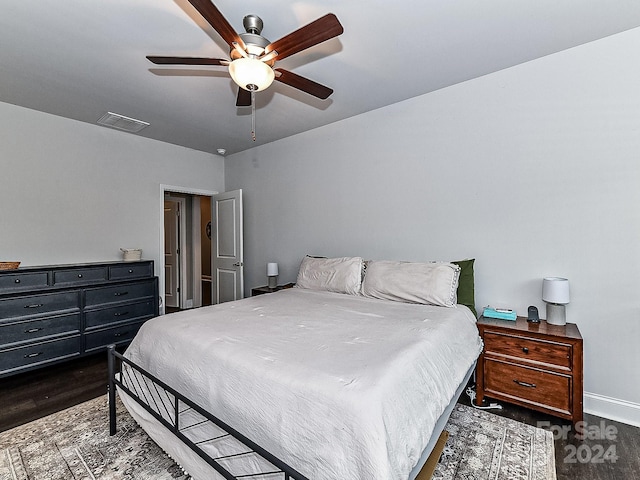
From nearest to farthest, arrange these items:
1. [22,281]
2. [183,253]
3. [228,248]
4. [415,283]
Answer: [415,283] < [22,281] < [228,248] < [183,253]

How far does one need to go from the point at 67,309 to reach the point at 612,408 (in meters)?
4.90

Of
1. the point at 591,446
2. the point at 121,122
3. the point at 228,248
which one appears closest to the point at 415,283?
the point at 591,446

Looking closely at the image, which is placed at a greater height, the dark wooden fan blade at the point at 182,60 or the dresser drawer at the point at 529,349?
the dark wooden fan blade at the point at 182,60

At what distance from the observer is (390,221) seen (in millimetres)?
3410

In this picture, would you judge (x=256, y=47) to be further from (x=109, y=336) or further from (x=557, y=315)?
(x=109, y=336)

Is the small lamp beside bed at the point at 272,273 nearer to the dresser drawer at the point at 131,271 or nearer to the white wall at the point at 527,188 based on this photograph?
the white wall at the point at 527,188

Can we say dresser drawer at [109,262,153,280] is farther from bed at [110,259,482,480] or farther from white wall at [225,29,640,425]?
white wall at [225,29,640,425]

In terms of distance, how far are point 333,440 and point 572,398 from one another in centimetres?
196

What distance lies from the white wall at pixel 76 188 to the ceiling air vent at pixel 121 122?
0.21 meters

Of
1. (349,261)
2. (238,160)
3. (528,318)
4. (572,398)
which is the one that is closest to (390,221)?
(349,261)

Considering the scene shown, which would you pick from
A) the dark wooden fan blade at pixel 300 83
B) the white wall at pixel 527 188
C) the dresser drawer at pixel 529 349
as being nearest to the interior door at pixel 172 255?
the white wall at pixel 527 188

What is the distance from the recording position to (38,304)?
3.02 meters

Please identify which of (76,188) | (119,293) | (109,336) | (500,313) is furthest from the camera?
(76,188)

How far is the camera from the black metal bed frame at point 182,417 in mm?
1173
